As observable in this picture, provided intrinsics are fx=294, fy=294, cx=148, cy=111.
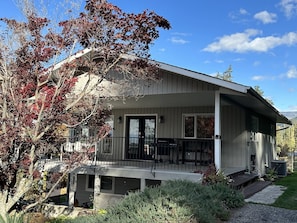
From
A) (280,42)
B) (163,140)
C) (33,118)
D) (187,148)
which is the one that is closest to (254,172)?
(187,148)

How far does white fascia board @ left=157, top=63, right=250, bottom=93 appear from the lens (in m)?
7.80

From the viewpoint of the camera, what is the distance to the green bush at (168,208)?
480cm

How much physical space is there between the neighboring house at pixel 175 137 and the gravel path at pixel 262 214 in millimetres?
1794

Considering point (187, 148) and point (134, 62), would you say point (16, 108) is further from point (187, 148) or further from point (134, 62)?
point (187, 148)

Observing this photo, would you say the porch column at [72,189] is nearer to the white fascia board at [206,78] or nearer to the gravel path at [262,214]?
the white fascia board at [206,78]

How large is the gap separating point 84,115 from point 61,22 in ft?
7.33

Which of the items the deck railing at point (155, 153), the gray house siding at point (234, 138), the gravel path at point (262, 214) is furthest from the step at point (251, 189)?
the deck railing at point (155, 153)

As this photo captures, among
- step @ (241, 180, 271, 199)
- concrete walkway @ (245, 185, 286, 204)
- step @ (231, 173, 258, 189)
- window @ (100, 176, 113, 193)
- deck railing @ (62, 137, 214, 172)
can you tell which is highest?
deck railing @ (62, 137, 214, 172)

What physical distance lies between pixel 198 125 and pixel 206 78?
4234 mm

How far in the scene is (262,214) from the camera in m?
6.21

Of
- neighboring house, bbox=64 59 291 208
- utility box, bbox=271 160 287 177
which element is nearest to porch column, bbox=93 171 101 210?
neighboring house, bbox=64 59 291 208

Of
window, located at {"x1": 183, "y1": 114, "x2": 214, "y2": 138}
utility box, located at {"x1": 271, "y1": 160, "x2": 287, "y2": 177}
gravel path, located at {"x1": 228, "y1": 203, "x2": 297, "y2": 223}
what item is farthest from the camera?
utility box, located at {"x1": 271, "y1": 160, "x2": 287, "y2": 177}

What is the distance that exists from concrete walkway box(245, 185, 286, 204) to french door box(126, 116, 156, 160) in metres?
5.00

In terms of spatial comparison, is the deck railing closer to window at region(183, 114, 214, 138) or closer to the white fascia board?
window at region(183, 114, 214, 138)
